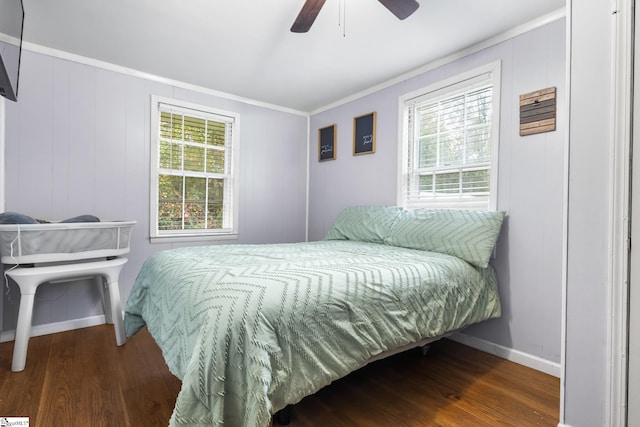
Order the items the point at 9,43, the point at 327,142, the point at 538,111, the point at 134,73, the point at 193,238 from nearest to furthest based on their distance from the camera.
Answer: the point at 9,43 < the point at 538,111 < the point at 134,73 < the point at 193,238 < the point at 327,142

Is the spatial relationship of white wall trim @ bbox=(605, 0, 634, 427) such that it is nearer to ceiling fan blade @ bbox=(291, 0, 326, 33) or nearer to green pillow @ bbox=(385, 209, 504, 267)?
green pillow @ bbox=(385, 209, 504, 267)

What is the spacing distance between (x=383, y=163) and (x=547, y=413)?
2.29 metres

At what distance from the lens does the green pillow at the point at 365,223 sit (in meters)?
2.87

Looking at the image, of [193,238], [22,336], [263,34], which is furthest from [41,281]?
[263,34]

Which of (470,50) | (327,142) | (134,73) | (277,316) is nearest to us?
(277,316)

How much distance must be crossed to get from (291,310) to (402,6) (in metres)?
1.69

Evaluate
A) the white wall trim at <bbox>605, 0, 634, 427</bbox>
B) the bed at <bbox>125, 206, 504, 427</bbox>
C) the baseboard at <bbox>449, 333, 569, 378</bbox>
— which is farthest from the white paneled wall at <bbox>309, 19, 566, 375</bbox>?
the white wall trim at <bbox>605, 0, 634, 427</bbox>

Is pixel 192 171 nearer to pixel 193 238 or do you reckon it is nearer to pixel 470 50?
pixel 193 238

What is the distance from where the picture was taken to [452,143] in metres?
2.70

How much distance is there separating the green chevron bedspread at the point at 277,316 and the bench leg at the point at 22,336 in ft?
1.95

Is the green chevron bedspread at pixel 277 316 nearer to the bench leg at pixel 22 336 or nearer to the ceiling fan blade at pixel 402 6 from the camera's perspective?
the bench leg at pixel 22 336

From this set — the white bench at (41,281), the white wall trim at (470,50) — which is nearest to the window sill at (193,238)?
the white bench at (41,281)

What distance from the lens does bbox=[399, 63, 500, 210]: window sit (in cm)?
246

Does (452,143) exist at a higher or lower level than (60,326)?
higher
